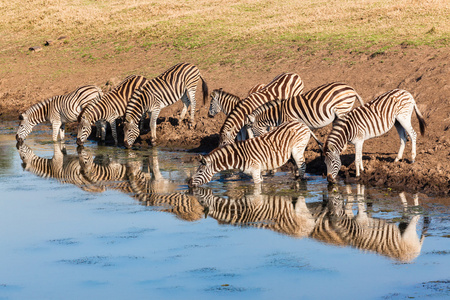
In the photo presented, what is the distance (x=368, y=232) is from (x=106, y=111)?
10.7m

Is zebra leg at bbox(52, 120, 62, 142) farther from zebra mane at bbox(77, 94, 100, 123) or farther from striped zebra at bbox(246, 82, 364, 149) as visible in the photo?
striped zebra at bbox(246, 82, 364, 149)

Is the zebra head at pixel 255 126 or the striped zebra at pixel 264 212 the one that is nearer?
the striped zebra at pixel 264 212

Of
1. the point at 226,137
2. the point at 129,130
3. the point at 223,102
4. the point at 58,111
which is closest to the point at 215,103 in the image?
the point at 223,102

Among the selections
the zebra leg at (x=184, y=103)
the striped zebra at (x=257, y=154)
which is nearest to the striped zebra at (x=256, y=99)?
the striped zebra at (x=257, y=154)

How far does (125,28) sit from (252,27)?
7.19 m

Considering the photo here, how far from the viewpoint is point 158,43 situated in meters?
29.3

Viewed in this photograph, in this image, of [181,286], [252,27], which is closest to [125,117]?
[181,286]

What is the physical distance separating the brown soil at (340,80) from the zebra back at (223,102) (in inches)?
28.8

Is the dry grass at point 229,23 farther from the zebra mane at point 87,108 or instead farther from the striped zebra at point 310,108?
the zebra mane at point 87,108

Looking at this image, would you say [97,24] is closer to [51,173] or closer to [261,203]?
[51,173]

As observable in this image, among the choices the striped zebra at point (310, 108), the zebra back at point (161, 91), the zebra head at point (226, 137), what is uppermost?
the zebra back at point (161, 91)

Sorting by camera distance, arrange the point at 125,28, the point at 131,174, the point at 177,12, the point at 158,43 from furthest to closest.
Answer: the point at 177,12 → the point at 125,28 → the point at 158,43 → the point at 131,174

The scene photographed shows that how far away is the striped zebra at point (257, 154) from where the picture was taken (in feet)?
43.2

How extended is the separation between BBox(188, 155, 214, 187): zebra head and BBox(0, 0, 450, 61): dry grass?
36.3 ft
